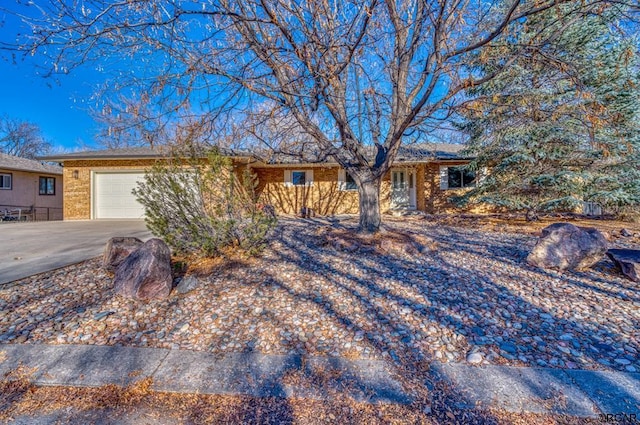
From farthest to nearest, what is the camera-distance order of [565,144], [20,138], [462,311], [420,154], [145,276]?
[20,138]
[420,154]
[565,144]
[145,276]
[462,311]

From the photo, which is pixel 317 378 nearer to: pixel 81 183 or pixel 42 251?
pixel 42 251

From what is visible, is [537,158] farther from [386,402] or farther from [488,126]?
[386,402]

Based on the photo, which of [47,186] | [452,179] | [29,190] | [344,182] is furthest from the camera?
[47,186]

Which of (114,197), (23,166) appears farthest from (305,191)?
(23,166)

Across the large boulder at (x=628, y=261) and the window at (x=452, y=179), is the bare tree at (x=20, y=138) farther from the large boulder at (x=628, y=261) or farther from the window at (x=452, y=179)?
the large boulder at (x=628, y=261)

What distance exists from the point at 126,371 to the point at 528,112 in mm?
8239

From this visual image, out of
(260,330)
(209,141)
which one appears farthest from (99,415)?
(209,141)

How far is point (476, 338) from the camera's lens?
2615 millimetres

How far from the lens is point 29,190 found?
17016 millimetres

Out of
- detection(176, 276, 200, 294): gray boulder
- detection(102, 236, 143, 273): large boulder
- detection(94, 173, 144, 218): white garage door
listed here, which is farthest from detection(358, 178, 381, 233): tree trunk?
detection(94, 173, 144, 218): white garage door

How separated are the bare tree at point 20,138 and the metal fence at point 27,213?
715 inches

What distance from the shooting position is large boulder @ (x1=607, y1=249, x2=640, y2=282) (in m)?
3.86

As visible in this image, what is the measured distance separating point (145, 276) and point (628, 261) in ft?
20.5

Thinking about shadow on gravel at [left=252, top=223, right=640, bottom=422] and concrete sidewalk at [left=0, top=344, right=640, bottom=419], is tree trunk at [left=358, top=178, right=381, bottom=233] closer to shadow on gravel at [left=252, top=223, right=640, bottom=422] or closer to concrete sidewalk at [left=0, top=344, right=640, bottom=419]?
shadow on gravel at [left=252, top=223, right=640, bottom=422]
